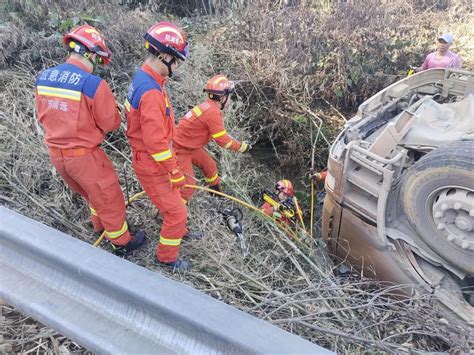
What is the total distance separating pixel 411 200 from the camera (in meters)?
3.10

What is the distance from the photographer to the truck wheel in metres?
2.78

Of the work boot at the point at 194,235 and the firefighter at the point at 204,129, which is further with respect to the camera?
the firefighter at the point at 204,129

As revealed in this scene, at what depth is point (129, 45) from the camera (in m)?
6.17

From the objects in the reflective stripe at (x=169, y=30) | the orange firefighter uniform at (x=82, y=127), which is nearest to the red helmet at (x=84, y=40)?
the orange firefighter uniform at (x=82, y=127)

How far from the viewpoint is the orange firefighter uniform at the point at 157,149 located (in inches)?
121

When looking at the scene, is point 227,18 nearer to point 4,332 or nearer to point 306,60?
point 306,60

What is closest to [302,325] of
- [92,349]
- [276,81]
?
[92,349]

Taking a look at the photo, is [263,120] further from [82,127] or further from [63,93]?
[63,93]

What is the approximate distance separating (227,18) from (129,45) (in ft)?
8.00

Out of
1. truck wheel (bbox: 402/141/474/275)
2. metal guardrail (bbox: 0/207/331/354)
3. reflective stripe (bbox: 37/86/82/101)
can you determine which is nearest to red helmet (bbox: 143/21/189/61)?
reflective stripe (bbox: 37/86/82/101)

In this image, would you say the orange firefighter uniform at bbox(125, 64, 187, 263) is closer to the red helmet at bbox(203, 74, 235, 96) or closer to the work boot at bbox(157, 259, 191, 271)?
the work boot at bbox(157, 259, 191, 271)

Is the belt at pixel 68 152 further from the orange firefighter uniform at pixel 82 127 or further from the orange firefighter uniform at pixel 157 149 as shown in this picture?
the orange firefighter uniform at pixel 157 149

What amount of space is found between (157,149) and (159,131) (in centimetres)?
13

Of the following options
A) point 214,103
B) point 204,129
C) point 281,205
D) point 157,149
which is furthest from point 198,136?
point 157,149
